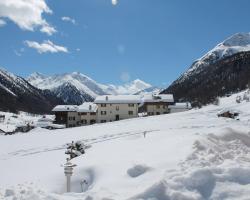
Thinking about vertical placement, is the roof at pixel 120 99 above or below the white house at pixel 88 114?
above

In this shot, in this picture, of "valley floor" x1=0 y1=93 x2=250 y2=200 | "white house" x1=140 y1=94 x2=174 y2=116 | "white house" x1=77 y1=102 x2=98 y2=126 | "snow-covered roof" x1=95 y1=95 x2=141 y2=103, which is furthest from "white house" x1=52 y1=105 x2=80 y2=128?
"valley floor" x1=0 y1=93 x2=250 y2=200

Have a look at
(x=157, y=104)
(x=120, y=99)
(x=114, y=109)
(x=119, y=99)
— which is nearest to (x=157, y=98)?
(x=157, y=104)

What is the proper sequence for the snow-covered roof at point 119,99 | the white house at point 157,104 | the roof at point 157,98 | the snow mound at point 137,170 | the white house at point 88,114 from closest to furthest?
the snow mound at point 137,170 → the snow-covered roof at point 119,99 → the roof at point 157,98 → the white house at point 157,104 → the white house at point 88,114

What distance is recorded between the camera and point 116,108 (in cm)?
10625

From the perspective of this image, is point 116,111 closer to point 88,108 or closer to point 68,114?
point 88,108

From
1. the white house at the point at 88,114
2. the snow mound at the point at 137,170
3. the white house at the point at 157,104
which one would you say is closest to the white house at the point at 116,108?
the white house at the point at 157,104

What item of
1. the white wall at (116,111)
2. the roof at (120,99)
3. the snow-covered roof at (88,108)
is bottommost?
the white wall at (116,111)

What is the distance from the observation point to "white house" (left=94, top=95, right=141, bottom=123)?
10575cm

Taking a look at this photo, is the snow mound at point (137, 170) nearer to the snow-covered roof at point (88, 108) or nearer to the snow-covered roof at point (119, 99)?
the snow-covered roof at point (119, 99)

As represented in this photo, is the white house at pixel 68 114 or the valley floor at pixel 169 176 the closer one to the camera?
the valley floor at pixel 169 176

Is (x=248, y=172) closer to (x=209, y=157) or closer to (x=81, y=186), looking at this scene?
(x=209, y=157)

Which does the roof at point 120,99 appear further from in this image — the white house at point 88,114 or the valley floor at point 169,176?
the valley floor at point 169,176

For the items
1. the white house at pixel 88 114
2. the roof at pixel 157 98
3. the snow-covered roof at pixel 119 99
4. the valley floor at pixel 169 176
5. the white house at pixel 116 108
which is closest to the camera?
the valley floor at pixel 169 176

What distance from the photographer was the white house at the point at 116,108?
10575cm
